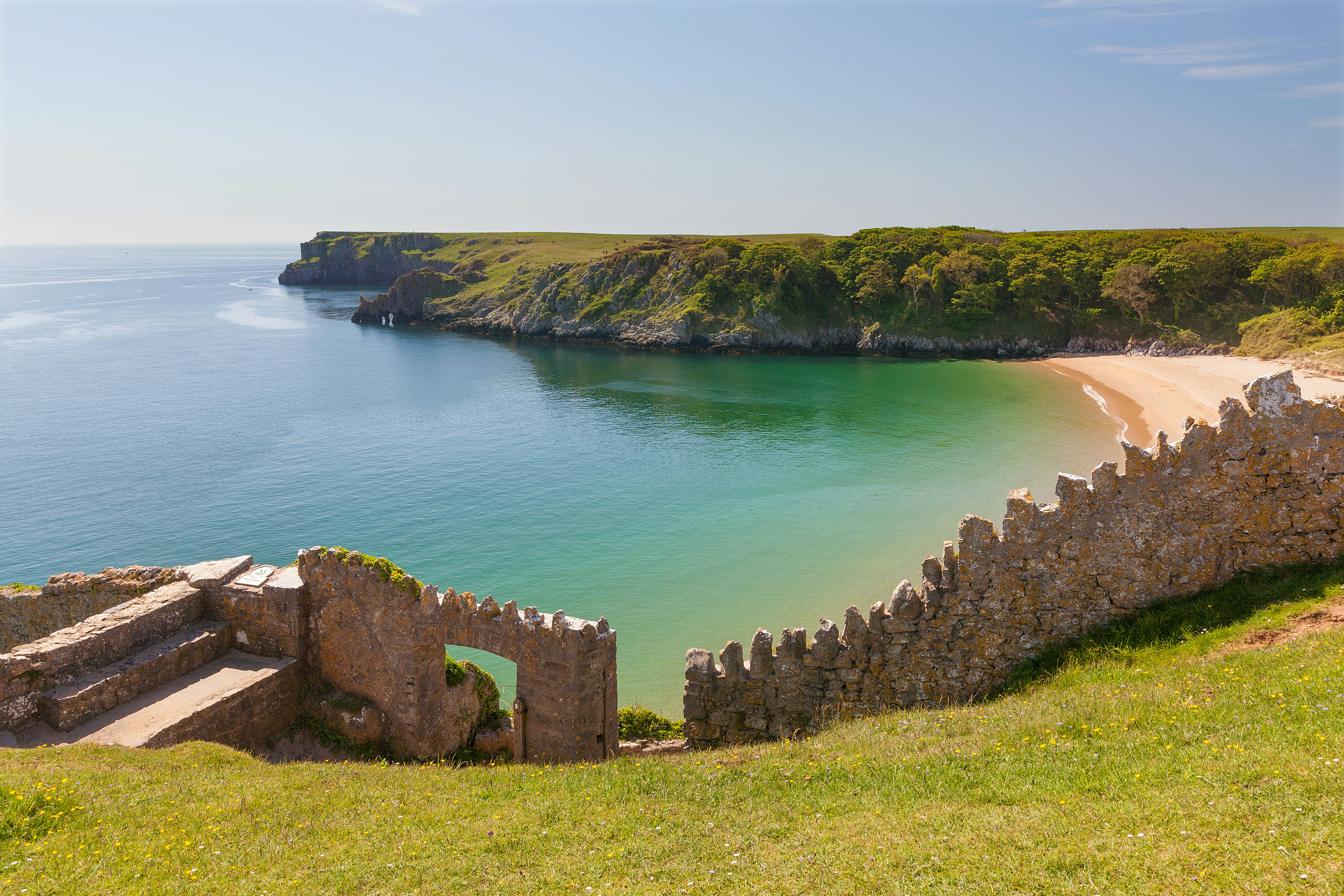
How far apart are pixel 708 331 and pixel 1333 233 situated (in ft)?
453

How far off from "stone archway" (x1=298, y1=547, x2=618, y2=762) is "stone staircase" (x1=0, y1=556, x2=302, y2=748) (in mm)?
948

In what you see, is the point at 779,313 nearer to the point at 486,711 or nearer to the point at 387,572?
the point at 486,711

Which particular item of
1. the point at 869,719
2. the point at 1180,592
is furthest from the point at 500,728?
the point at 1180,592

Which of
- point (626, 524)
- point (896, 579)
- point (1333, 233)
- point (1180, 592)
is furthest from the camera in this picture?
point (1333, 233)

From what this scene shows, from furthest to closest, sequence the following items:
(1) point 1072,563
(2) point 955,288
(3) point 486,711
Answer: (2) point 955,288, (3) point 486,711, (1) point 1072,563

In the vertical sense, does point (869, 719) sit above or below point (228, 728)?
above

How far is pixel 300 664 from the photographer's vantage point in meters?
16.1

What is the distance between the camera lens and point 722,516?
39531 millimetres

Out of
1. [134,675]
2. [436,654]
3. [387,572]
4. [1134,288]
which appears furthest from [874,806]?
[1134,288]

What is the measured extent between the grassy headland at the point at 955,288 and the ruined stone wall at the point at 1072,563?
74.9m

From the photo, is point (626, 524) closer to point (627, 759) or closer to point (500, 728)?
point (500, 728)

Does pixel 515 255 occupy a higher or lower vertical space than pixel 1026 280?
higher

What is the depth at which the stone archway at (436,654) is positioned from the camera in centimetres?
1375

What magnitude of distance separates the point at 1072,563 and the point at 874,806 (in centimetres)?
573
